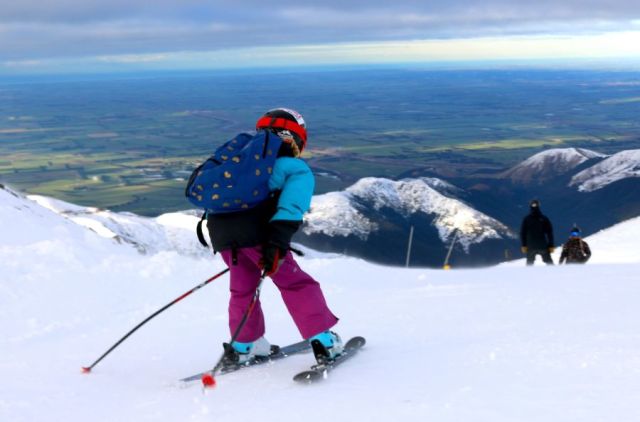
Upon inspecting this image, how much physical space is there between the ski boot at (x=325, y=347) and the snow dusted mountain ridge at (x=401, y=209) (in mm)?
125032

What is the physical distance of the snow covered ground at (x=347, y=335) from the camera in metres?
3.26

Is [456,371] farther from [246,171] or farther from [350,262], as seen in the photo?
[350,262]

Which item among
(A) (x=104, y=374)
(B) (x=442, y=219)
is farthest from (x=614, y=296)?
(B) (x=442, y=219)

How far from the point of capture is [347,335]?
19.4 ft

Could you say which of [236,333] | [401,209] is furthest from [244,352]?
[401,209]

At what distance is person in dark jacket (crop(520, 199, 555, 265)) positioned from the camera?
13.9 meters

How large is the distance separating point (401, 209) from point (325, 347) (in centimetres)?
16083

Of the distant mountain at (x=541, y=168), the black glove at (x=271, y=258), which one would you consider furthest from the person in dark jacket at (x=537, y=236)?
the distant mountain at (x=541, y=168)

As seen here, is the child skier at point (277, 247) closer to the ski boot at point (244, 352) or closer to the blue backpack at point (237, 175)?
the ski boot at point (244, 352)

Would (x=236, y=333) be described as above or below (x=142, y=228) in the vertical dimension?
above

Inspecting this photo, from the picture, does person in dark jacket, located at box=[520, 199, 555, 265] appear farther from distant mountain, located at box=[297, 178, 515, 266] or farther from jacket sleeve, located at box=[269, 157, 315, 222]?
distant mountain, located at box=[297, 178, 515, 266]

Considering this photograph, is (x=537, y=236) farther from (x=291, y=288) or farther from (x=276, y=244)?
(x=276, y=244)

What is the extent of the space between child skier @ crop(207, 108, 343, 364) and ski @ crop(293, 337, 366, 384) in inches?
3.0

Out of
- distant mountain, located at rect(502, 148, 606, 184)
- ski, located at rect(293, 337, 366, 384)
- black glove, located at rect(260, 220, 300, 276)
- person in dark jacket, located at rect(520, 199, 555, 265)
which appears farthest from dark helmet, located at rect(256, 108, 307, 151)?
distant mountain, located at rect(502, 148, 606, 184)
